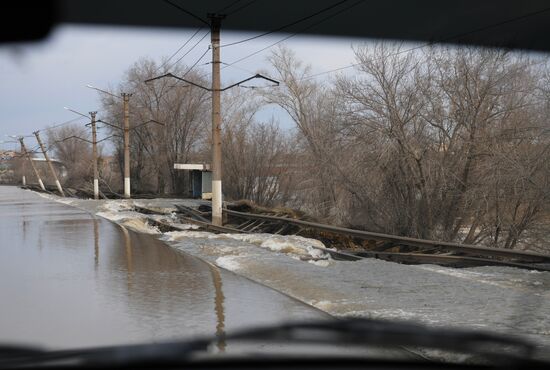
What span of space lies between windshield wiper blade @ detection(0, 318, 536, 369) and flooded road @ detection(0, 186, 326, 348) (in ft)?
8.41

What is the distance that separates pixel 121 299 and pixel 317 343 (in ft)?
17.5

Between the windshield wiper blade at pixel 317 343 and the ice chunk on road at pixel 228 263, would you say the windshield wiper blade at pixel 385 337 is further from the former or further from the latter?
the ice chunk on road at pixel 228 263

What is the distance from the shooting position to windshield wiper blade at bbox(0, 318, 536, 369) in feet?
10.3

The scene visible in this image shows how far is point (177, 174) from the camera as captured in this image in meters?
61.4

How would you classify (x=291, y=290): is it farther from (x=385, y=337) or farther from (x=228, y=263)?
(x=385, y=337)

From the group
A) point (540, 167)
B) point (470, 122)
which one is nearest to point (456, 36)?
point (470, 122)

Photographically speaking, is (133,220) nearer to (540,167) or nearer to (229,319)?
(540,167)

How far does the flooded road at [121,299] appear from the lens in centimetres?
638

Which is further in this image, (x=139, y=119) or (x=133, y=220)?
(x=139, y=119)

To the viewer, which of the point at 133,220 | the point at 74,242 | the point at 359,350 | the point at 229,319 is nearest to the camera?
the point at 359,350

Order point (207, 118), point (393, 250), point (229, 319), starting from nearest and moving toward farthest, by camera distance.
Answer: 1. point (229, 319)
2. point (393, 250)
3. point (207, 118)

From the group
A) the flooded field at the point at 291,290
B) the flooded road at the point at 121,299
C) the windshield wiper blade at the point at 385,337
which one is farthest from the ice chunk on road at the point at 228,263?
the windshield wiper blade at the point at 385,337

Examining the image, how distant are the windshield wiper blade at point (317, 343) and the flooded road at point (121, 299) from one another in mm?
2565

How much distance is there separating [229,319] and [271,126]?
1449 inches
